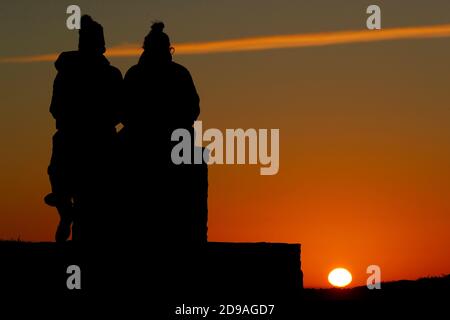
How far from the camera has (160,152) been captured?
51.8 ft

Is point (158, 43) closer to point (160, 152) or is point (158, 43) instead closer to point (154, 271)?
point (160, 152)

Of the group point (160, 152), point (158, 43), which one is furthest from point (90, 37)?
point (160, 152)

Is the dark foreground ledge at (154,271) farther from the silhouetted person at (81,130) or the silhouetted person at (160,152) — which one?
the silhouetted person at (81,130)

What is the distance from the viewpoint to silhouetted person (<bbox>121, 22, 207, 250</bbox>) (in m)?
15.7

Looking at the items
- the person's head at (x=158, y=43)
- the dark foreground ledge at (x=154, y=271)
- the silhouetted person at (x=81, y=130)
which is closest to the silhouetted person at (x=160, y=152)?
the person's head at (x=158, y=43)

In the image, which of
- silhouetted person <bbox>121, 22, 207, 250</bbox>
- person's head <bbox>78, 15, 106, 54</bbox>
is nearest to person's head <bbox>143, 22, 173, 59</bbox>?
silhouetted person <bbox>121, 22, 207, 250</bbox>

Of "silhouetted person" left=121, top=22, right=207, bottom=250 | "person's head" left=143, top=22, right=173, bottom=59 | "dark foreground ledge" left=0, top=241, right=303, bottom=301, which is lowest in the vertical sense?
"dark foreground ledge" left=0, top=241, right=303, bottom=301

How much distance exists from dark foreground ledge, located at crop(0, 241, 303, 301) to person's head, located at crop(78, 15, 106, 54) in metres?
2.86

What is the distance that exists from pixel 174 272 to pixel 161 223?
1.33m

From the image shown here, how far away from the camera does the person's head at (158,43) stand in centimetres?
A: 1548

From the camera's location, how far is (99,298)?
1419 cm

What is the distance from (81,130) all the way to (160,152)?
1.21 metres

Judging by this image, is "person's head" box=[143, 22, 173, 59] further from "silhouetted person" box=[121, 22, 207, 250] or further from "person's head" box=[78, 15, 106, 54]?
"person's head" box=[78, 15, 106, 54]

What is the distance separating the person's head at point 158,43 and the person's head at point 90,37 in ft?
2.15
